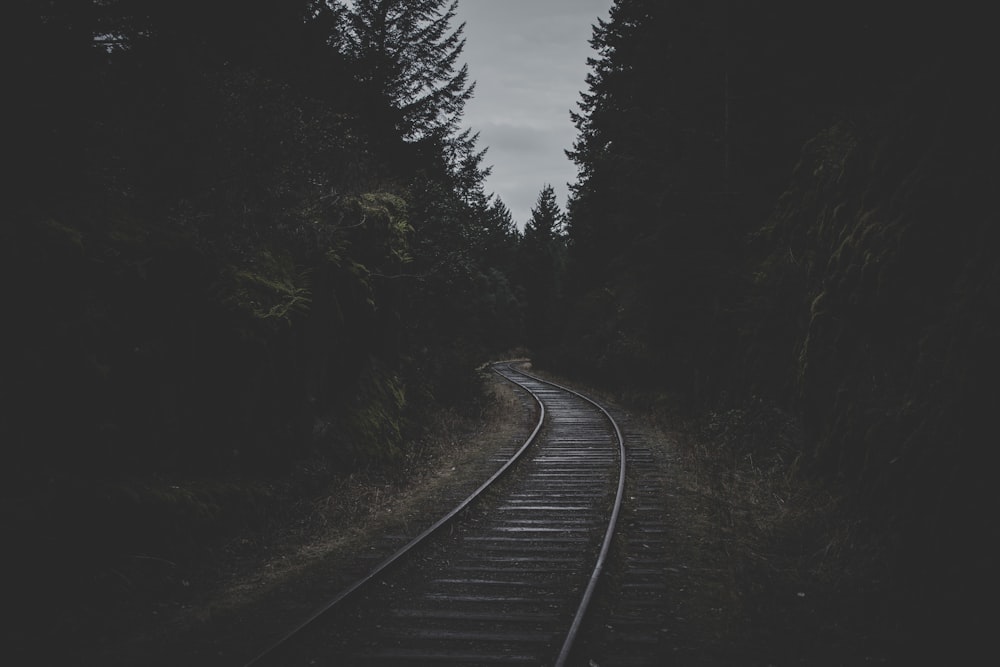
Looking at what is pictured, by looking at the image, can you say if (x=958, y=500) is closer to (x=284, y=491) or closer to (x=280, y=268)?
(x=284, y=491)

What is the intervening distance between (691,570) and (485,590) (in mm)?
2319

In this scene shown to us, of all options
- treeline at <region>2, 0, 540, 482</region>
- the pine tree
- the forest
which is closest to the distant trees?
the pine tree

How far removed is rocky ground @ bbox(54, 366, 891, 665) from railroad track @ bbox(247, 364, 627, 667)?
387mm

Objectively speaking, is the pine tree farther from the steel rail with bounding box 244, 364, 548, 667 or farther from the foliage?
the steel rail with bounding box 244, 364, 548, 667

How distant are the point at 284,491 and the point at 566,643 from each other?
4963 millimetres

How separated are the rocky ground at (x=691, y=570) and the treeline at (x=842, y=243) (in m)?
0.52

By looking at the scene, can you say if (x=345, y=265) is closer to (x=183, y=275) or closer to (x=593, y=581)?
(x=183, y=275)

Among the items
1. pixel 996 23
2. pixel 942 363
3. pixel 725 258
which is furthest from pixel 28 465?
pixel 725 258

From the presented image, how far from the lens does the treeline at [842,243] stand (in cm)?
505

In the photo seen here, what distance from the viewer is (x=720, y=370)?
1540 cm

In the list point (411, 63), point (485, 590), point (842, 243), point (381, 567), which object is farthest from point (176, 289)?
point (411, 63)

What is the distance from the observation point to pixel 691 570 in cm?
641

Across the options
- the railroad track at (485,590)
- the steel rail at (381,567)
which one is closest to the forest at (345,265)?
the steel rail at (381,567)

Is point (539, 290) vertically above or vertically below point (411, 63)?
below
